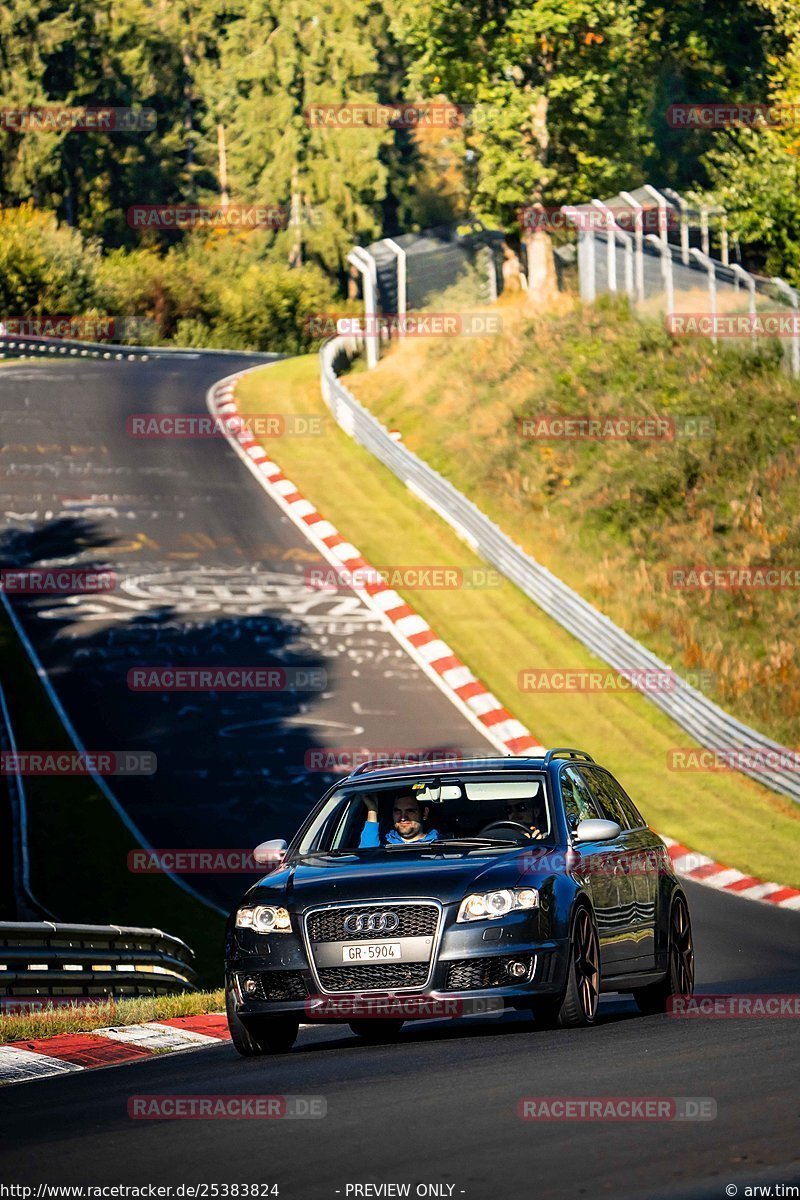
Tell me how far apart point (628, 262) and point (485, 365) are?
397 centimetres

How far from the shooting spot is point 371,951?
9.57 metres

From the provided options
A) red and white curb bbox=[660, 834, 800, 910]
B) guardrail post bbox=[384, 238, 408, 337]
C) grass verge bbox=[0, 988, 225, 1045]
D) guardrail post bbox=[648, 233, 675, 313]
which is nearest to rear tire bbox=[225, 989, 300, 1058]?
→ grass verge bbox=[0, 988, 225, 1045]

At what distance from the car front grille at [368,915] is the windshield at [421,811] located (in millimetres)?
941

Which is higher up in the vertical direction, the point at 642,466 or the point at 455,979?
the point at 455,979

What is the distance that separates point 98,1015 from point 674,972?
376cm

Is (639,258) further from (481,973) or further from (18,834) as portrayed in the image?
(481,973)

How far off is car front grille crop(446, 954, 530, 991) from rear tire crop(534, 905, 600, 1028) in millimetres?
309

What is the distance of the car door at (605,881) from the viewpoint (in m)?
10.4

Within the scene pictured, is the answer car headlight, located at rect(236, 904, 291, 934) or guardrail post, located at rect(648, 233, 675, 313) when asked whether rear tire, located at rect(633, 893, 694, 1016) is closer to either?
car headlight, located at rect(236, 904, 291, 934)

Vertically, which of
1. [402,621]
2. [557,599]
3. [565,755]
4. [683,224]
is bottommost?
[402,621]

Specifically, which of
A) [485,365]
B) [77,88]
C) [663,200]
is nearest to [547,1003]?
[485,365]

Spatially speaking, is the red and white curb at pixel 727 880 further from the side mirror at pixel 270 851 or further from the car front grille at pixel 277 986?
the car front grille at pixel 277 986

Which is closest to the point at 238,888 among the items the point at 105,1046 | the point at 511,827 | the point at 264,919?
the point at 105,1046

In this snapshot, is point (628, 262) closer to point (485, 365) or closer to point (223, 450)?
point (485, 365)
